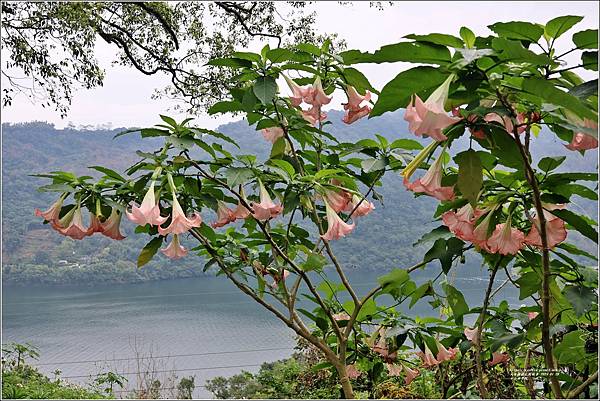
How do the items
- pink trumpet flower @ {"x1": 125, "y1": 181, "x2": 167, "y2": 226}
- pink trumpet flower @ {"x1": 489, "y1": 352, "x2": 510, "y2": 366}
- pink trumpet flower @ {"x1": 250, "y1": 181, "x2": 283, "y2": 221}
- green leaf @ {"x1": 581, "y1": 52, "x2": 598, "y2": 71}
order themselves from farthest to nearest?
pink trumpet flower @ {"x1": 489, "y1": 352, "x2": 510, "y2": 366}
pink trumpet flower @ {"x1": 250, "y1": 181, "x2": 283, "y2": 221}
pink trumpet flower @ {"x1": 125, "y1": 181, "x2": 167, "y2": 226}
green leaf @ {"x1": 581, "y1": 52, "x2": 598, "y2": 71}

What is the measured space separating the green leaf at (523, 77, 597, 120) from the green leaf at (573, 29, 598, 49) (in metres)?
0.12

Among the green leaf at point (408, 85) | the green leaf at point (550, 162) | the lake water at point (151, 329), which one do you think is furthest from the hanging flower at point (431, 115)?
the lake water at point (151, 329)

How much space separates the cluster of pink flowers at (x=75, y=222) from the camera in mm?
1093

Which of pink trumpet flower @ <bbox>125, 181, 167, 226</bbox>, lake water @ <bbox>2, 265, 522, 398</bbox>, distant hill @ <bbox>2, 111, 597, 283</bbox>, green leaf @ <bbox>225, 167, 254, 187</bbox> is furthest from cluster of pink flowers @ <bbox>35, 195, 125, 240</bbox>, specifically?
distant hill @ <bbox>2, 111, 597, 283</bbox>

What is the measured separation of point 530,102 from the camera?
0.77m

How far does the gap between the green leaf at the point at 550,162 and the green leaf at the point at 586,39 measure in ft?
0.62

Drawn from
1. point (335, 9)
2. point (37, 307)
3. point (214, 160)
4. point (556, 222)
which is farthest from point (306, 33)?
point (37, 307)

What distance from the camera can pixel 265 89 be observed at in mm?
1038

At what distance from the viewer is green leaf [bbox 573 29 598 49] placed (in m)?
0.68

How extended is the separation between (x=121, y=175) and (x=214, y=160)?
18 centimetres

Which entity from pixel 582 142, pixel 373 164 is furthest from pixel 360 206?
pixel 582 142

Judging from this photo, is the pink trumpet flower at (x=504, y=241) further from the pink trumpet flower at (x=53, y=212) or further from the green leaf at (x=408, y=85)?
the pink trumpet flower at (x=53, y=212)

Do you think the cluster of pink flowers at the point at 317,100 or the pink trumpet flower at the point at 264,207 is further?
the cluster of pink flowers at the point at 317,100

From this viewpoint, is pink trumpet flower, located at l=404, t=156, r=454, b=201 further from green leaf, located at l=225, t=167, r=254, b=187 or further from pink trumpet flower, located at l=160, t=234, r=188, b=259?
pink trumpet flower, located at l=160, t=234, r=188, b=259
